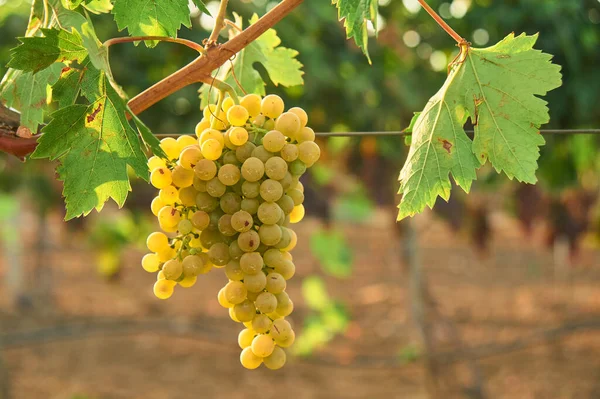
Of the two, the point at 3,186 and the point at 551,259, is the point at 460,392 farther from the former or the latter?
the point at 551,259

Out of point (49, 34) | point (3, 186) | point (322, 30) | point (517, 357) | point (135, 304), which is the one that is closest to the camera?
point (49, 34)

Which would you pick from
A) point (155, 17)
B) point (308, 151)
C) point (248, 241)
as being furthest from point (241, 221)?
point (155, 17)

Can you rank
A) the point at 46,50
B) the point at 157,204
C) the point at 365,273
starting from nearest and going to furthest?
the point at 46,50 < the point at 157,204 < the point at 365,273

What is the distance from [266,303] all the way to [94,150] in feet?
0.93

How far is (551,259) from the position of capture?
11555mm

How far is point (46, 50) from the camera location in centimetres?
87

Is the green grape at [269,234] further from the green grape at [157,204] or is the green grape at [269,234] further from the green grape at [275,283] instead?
the green grape at [157,204]

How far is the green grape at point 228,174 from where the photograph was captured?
90 centimetres

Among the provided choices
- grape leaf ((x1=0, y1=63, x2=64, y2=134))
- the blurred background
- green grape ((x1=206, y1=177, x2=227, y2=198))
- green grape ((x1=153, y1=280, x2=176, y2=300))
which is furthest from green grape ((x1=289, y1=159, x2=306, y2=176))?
the blurred background

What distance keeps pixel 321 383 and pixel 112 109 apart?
5783 millimetres

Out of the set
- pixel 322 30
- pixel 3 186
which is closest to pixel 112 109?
pixel 322 30

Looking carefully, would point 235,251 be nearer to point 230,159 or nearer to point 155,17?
point 230,159

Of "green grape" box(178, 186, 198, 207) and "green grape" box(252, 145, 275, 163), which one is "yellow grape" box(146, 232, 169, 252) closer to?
"green grape" box(178, 186, 198, 207)

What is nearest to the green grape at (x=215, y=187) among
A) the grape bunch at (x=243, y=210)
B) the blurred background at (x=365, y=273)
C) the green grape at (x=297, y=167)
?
the grape bunch at (x=243, y=210)
